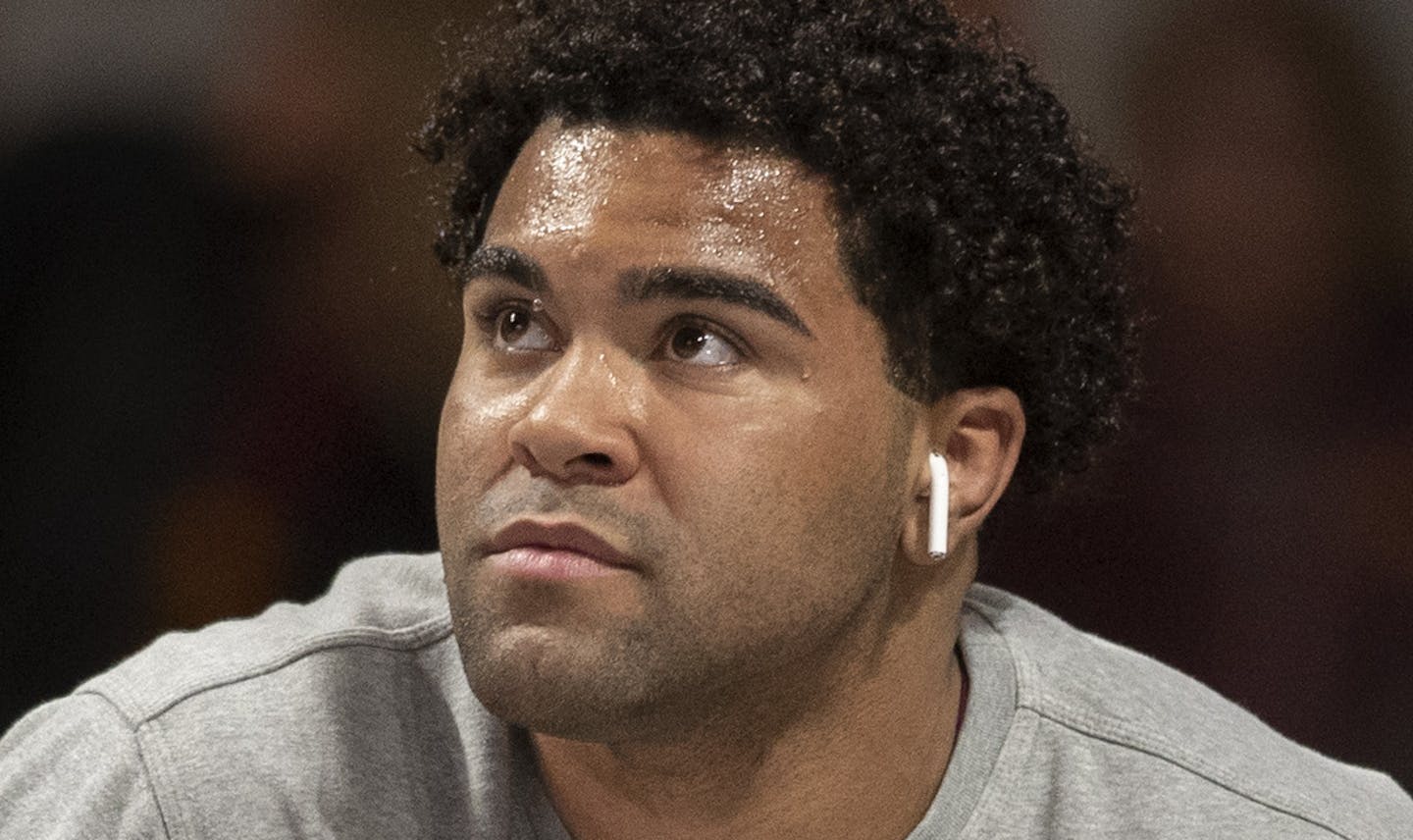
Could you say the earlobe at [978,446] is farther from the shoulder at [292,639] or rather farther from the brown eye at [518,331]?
the shoulder at [292,639]

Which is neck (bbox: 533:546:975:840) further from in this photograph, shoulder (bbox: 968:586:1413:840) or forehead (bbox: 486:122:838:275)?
forehead (bbox: 486:122:838:275)

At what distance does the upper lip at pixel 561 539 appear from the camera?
1930mm

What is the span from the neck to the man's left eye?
0.38 meters

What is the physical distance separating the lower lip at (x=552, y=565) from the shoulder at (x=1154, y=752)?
65cm

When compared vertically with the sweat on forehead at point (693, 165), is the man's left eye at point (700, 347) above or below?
below

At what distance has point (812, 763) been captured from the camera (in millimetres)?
2176

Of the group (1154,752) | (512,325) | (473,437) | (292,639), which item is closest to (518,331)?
(512,325)

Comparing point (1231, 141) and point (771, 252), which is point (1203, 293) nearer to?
point (1231, 141)

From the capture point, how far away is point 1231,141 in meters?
3.04

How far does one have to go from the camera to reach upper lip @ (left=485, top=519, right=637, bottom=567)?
1.93 meters

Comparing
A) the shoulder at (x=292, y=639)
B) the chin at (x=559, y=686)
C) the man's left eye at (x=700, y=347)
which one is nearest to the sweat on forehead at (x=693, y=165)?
the man's left eye at (x=700, y=347)

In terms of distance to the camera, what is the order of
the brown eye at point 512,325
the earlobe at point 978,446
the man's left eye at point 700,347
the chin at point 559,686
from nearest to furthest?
the chin at point 559,686, the man's left eye at point 700,347, the brown eye at point 512,325, the earlobe at point 978,446

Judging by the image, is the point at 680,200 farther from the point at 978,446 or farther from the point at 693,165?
the point at 978,446

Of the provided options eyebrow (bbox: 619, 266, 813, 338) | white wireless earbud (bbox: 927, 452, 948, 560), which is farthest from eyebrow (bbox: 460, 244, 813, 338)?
white wireless earbud (bbox: 927, 452, 948, 560)
